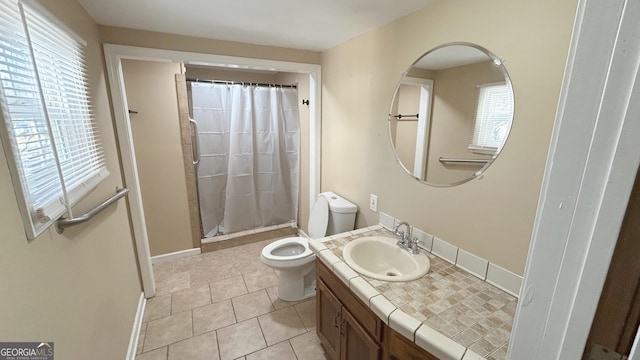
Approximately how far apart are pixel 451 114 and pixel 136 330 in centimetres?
255

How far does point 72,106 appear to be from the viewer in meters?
1.25

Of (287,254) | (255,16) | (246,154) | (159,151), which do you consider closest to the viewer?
(255,16)

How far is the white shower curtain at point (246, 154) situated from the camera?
304 centimetres

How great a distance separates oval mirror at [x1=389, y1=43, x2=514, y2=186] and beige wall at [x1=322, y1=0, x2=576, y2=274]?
48 mm

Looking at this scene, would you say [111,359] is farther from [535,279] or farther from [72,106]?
[535,279]

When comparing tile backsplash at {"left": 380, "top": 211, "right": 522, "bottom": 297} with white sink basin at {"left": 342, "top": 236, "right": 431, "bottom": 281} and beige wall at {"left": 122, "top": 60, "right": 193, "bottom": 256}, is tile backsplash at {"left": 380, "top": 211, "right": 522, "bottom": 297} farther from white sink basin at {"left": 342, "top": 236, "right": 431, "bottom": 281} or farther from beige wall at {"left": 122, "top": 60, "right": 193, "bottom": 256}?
beige wall at {"left": 122, "top": 60, "right": 193, "bottom": 256}

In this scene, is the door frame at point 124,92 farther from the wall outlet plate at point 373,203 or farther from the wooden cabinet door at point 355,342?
the wooden cabinet door at point 355,342

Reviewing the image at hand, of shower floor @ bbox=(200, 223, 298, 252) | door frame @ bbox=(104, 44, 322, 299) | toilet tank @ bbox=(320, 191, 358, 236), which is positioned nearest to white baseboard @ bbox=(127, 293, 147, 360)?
door frame @ bbox=(104, 44, 322, 299)

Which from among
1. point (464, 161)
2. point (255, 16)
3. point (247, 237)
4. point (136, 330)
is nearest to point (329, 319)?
point (464, 161)

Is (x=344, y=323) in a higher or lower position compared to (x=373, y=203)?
lower

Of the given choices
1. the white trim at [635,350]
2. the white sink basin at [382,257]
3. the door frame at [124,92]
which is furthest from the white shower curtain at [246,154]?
the white trim at [635,350]

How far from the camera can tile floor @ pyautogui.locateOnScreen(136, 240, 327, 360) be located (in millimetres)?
1791

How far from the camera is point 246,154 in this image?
329 cm

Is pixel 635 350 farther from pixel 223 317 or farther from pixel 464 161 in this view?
pixel 223 317
